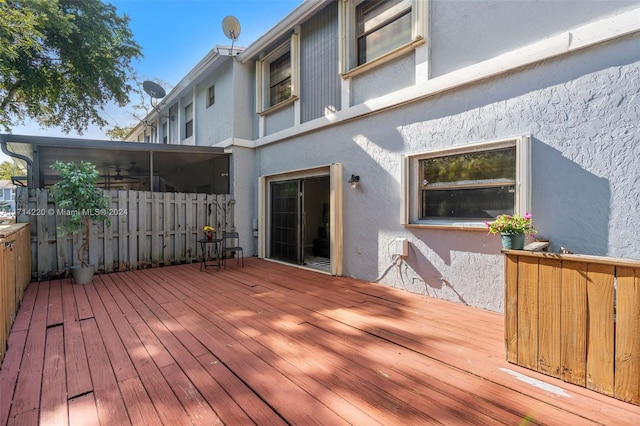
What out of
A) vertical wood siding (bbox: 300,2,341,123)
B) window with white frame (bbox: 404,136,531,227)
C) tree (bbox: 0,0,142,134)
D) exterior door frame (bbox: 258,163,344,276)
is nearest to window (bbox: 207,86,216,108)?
exterior door frame (bbox: 258,163,344,276)

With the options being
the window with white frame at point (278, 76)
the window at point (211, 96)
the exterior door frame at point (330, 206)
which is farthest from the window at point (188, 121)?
the exterior door frame at point (330, 206)

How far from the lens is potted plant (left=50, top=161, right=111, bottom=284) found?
506 cm

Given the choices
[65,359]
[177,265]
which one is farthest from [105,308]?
[177,265]

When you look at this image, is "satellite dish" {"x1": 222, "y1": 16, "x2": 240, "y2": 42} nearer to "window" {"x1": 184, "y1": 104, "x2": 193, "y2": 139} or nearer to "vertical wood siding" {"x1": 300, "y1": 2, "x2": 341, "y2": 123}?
"vertical wood siding" {"x1": 300, "y1": 2, "x2": 341, "y2": 123}

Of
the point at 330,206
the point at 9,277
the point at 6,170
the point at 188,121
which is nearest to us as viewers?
the point at 9,277

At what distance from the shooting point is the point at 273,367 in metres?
2.38

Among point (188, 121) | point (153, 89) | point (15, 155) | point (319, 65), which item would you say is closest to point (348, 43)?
point (319, 65)

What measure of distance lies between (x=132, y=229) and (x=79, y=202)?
1369 millimetres

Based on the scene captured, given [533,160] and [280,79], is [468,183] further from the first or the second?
[280,79]

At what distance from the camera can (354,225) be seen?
213 inches

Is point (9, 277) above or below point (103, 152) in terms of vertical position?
below

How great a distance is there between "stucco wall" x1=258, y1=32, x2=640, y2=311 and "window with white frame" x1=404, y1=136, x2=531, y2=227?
0.46 feet

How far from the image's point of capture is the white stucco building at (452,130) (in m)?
2.88

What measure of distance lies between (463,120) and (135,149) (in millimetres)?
6866
